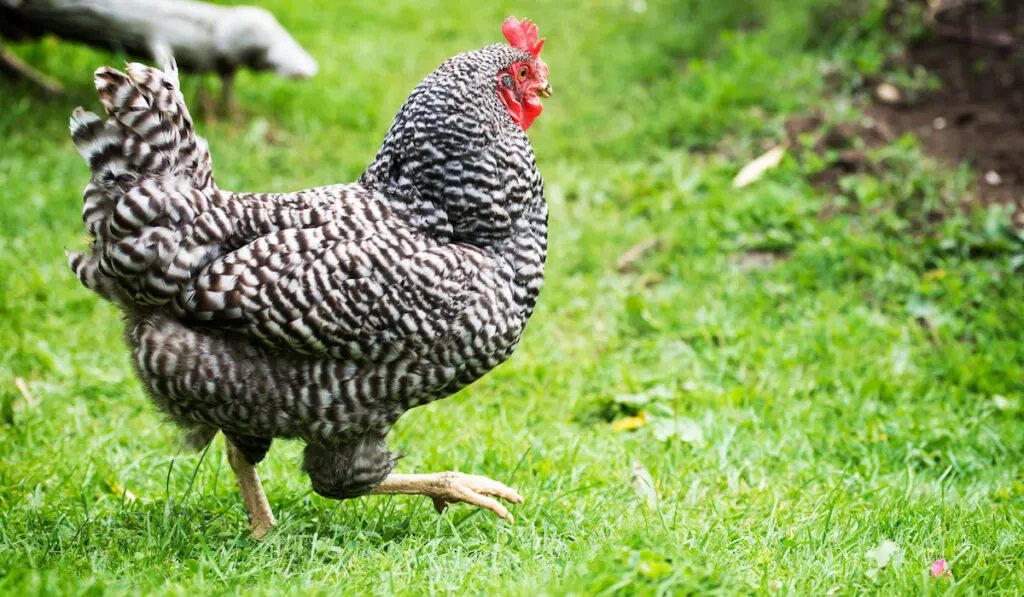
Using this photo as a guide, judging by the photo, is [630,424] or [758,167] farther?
[758,167]

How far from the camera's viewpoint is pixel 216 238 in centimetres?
333

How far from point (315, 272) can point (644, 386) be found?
248 centimetres

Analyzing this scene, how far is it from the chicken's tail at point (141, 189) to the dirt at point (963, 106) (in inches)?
199

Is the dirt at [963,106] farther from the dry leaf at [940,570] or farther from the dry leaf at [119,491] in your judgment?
the dry leaf at [119,491]

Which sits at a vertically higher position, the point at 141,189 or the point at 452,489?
the point at 141,189

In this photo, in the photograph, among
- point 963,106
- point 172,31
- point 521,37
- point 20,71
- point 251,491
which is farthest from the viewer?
point 20,71

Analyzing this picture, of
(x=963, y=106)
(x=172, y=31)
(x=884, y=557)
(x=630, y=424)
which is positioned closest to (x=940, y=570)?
(x=884, y=557)

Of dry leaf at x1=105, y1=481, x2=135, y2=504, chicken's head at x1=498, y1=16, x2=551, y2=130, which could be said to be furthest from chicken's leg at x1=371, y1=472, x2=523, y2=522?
chicken's head at x1=498, y1=16, x2=551, y2=130

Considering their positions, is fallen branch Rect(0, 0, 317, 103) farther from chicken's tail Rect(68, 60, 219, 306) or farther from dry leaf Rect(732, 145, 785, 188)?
chicken's tail Rect(68, 60, 219, 306)

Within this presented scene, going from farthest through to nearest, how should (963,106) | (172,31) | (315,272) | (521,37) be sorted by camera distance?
(172,31) → (963,106) → (521,37) → (315,272)

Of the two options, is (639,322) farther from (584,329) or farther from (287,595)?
(287,595)

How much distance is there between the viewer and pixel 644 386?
5203mm

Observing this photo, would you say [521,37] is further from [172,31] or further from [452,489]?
[172,31]

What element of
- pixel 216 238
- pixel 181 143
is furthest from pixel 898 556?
pixel 181 143
